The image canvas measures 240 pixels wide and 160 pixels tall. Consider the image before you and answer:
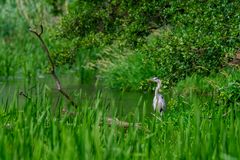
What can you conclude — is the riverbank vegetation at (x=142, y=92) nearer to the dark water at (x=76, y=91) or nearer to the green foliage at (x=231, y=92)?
the green foliage at (x=231, y=92)

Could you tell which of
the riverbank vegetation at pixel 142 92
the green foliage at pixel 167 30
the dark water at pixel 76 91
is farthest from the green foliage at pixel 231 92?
the dark water at pixel 76 91

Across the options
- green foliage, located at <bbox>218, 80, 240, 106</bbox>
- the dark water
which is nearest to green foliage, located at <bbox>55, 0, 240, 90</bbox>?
green foliage, located at <bbox>218, 80, 240, 106</bbox>

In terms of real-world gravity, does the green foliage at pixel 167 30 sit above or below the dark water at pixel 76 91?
above

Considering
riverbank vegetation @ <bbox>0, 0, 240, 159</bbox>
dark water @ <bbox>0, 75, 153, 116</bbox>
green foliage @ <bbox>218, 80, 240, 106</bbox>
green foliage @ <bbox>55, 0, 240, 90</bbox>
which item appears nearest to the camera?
riverbank vegetation @ <bbox>0, 0, 240, 159</bbox>

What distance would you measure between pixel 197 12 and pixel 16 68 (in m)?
9.56

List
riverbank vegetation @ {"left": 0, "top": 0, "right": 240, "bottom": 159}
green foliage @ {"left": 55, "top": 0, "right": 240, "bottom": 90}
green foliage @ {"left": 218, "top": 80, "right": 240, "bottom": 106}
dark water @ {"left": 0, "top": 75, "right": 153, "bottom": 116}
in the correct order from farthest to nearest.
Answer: dark water @ {"left": 0, "top": 75, "right": 153, "bottom": 116} < green foliage @ {"left": 55, "top": 0, "right": 240, "bottom": 90} < green foliage @ {"left": 218, "top": 80, "right": 240, "bottom": 106} < riverbank vegetation @ {"left": 0, "top": 0, "right": 240, "bottom": 159}

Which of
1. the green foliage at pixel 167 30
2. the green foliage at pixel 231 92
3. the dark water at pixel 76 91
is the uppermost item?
the green foliage at pixel 167 30

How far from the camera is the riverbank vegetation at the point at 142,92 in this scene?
515 centimetres

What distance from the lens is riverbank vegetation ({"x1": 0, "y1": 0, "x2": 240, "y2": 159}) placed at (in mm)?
5152

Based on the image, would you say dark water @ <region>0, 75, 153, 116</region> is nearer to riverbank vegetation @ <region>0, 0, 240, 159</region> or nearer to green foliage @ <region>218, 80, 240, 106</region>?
riverbank vegetation @ <region>0, 0, 240, 159</region>

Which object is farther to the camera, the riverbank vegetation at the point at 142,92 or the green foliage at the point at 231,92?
the green foliage at the point at 231,92

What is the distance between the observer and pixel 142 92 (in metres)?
14.8

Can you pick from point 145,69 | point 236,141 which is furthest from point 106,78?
point 236,141

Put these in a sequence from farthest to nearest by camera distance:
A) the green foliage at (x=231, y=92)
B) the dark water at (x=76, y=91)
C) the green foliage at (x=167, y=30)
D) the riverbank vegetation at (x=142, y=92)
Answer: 1. the dark water at (x=76, y=91)
2. the green foliage at (x=167, y=30)
3. the green foliage at (x=231, y=92)
4. the riverbank vegetation at (x=142, y=92)
